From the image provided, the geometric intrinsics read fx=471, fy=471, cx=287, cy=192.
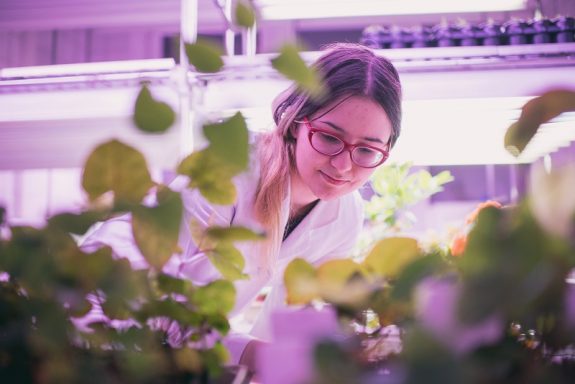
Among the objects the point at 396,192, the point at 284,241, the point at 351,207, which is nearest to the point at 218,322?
the point at 284,241

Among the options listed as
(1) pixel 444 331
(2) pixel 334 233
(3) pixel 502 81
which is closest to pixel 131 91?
(2) pixel 334 233

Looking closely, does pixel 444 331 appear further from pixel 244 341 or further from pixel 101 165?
pixel 244 341

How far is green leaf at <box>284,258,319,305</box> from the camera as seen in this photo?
179 millimetres

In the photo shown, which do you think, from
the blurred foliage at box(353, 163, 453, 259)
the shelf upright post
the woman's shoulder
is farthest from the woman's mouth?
the blurred foliage at box(353, 163, 453, 259)

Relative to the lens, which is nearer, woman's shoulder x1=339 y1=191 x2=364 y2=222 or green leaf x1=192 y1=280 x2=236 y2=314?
green leaf x1=192 y1=280 x2=236 y2=314

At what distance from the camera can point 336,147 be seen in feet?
2.46

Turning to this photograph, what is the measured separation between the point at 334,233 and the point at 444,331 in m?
0.95

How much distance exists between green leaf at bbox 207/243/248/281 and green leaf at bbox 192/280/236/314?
0.01 m

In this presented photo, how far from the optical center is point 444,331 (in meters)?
0.14

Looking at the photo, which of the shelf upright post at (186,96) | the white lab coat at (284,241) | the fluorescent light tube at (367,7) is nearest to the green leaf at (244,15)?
the white lab coat at (284,241)

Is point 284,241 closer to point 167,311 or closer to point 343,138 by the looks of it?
point 343,138

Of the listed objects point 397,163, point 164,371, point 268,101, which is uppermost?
point 268,101

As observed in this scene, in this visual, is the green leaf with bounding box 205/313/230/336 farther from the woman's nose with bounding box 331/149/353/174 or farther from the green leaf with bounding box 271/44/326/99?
the woman's nose with bounding box 331/149/353/174

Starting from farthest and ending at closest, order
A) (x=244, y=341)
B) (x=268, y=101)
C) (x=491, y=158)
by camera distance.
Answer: (x=491, y=158)
(x=268, y=101)
(x=244, y=341)
